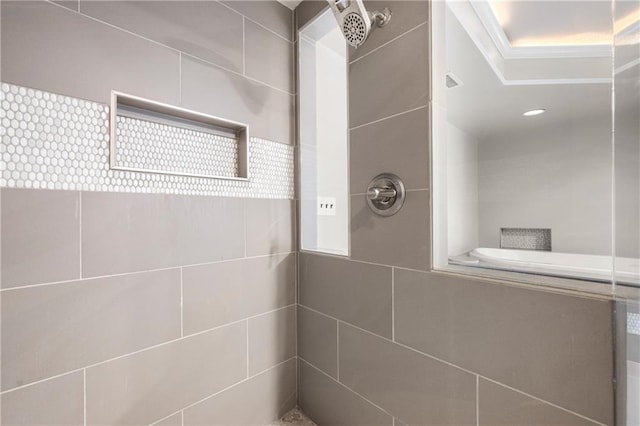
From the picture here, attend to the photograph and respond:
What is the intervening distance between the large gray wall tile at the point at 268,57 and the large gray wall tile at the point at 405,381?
3.73 feet

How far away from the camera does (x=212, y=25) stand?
3.25ft

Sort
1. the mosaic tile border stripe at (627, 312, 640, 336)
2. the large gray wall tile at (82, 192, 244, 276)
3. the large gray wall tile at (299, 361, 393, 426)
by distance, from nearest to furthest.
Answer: the mosaic tile border stripe at (627, 312, 640, 336) < the large gray wall tile at (82, 192, 244, 276) < the large gray wall tile at (299, 361, 393, 426)

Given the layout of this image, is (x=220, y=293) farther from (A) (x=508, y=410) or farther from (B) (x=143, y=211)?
(A) (x=508, y=410)

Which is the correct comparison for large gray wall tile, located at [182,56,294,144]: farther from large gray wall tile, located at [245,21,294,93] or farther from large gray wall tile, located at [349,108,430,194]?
large gray wall tile, located at [349,108,430,194]

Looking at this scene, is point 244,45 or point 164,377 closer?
point 164,377

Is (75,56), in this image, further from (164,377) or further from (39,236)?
(164,377)

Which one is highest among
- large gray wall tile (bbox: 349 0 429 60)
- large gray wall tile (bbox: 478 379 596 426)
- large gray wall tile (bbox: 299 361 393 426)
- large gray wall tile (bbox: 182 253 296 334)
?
large gray wall tile (bbox: 349 0 429 60)

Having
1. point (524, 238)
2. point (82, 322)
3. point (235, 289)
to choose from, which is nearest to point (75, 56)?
point (82, 322)

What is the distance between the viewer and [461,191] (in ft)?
2.93

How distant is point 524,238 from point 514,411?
0.51 m

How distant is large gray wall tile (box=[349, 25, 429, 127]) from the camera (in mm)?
809

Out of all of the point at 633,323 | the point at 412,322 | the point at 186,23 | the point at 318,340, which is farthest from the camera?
the point at 318,340

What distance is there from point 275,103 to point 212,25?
1.19 feet

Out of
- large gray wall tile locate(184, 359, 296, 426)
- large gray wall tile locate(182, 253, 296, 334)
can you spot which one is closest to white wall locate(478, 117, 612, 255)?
large gray wall tile locate(182, 253, 296, 334)
